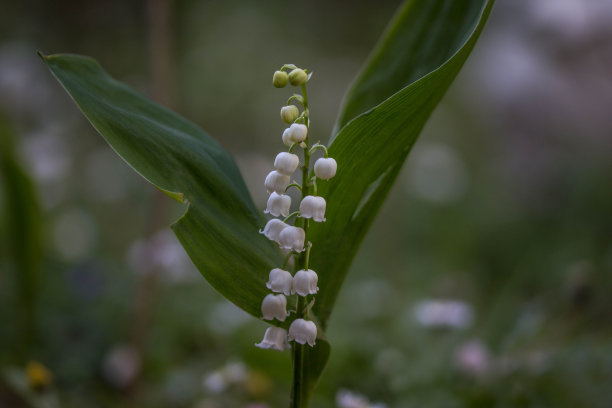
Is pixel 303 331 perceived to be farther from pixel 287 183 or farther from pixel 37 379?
pixel 37 379

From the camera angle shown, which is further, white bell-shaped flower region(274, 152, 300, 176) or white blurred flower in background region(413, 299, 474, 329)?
white blurred flower in background region(413, 299, 474, 329)

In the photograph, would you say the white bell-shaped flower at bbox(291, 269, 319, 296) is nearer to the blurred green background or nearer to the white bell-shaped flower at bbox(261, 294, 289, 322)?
the white bell-shaped flower at bbox(261, 294, 289, 322)

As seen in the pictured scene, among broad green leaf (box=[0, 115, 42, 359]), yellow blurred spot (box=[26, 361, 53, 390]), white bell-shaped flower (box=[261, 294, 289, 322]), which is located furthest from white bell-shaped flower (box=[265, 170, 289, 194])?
broad green leaf (box=[0, 115, 42, 359])

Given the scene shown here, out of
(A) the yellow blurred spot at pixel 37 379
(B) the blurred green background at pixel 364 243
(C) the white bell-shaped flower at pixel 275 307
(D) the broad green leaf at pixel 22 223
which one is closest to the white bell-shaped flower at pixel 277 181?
(C) the white bell-shaped flower at pixel 275 307

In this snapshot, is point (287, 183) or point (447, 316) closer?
point (287, 183)

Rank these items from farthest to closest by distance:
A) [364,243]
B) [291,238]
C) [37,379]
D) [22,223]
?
1. [364,243]
2. [22,223]
3. [37,379]
4. [291,238]

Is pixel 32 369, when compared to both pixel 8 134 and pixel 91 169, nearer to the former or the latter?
pixel 8 134

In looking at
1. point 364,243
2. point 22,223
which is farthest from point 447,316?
point 364,243
